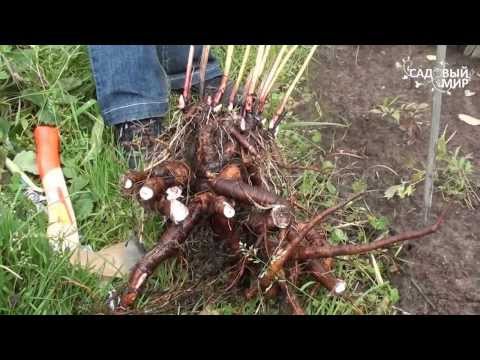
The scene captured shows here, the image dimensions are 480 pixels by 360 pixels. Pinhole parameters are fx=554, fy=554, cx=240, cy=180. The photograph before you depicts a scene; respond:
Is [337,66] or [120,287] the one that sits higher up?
[337,66]

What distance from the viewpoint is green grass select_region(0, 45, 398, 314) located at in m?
1.36

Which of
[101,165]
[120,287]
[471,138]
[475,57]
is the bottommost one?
[120,287]

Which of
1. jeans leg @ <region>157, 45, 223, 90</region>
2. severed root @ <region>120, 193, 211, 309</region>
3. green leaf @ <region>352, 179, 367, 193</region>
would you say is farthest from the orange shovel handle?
green leaf @ <region>352, 179, 367, 193</region>

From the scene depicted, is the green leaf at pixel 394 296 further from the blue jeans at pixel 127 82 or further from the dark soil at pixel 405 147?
the blue jeans at pixel 127 82

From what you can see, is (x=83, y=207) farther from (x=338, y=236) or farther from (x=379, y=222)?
(x=379, y=222)

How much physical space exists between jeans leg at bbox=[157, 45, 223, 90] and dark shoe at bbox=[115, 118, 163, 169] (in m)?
0.23

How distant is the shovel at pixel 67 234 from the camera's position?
1.45 meters

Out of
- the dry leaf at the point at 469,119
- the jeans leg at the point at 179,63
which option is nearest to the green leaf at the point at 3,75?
the jeans leg at the point at 179,63

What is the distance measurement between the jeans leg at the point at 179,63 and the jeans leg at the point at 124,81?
0.12 meters

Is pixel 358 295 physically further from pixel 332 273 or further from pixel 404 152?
pixel 404 152

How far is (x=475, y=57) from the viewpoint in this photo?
2.16 m

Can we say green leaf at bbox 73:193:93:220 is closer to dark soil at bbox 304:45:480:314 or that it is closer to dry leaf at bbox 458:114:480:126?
dark soil at bbox 304:45:480:314

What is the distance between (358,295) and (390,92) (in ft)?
3.07

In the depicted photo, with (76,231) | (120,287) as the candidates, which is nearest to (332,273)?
(120,287)
